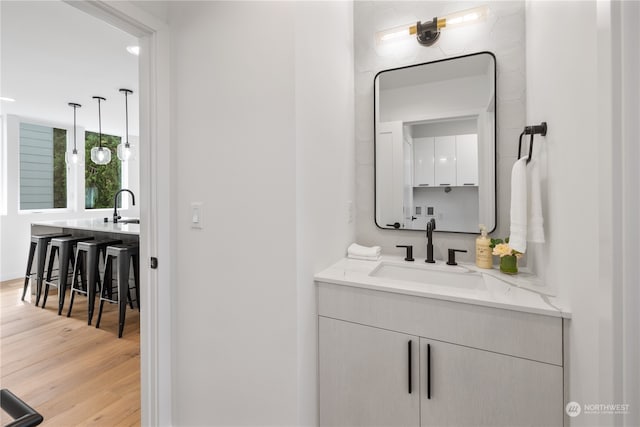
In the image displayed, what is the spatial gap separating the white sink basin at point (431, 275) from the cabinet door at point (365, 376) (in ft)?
1.08

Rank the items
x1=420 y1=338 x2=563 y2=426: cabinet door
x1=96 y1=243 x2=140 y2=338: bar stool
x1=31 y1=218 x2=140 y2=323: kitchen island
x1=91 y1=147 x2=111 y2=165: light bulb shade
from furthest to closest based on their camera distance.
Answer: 1. x1=91 y1=147 x2=111 y2=165: light bulb shade
2. x1=31 y1=218 x2=140 y2=323: kitchen island
3. x1=96 y1=243 x2=140 y2=338: bar stool
4. x1=420 y1=338 x2=563 y2=426: cabinet door

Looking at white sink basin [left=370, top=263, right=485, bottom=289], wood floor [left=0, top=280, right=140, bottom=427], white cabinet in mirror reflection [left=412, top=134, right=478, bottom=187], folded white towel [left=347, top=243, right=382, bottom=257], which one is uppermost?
white cabinet in mirror reflection [left=412, top=134, right=478, bottom=187]

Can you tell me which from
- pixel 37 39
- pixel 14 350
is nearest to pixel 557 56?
pixel 37 39

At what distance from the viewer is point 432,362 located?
1.16 m

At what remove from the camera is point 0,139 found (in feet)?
14.4

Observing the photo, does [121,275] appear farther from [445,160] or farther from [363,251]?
[445,160]

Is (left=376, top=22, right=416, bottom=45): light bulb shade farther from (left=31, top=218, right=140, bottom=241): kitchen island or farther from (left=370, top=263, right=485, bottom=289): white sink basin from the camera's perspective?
(left=31, top=218, right=140, bottom=241): kitchen island

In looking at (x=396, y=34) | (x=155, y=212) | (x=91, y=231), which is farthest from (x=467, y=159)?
(x=91, y=231)

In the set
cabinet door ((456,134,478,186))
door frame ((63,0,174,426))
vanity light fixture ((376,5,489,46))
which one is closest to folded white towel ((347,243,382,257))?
cabinet door ((456,134,478,186))

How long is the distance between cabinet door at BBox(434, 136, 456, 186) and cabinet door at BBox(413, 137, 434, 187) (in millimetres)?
28

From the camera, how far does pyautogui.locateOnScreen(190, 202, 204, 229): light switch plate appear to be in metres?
1.42

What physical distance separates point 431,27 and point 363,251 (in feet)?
4.24

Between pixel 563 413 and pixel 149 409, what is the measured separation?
1.73m

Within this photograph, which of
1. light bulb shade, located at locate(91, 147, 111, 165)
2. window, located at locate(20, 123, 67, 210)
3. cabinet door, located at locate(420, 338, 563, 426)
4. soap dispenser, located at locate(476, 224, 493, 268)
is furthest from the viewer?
window, located at locate(20, 123, 67, 210)
